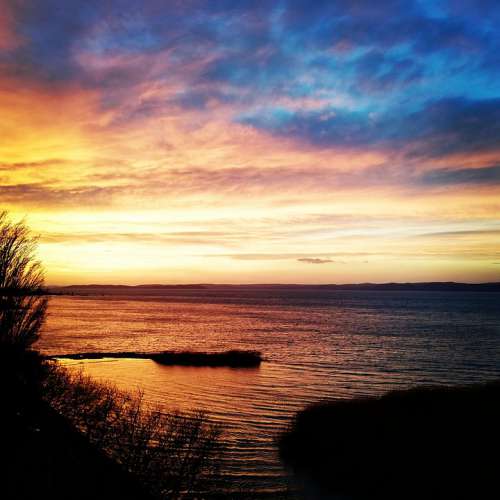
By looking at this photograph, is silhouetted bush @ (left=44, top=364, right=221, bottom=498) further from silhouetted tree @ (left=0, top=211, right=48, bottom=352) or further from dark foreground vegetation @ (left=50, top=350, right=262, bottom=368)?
dark foreground vegetation @ (left=50, top=350, right=262, bottom=368)

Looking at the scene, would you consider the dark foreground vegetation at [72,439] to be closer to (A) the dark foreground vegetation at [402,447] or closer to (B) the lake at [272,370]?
(B) the lake at [272,370]

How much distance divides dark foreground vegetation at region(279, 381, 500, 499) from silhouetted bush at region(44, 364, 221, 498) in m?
4.71

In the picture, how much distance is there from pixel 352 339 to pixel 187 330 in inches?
1634

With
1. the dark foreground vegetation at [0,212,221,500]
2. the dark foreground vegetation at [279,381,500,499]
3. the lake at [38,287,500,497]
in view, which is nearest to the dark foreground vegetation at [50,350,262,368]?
the lake at [38,287,500,497]

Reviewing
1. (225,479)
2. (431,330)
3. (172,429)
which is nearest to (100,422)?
(172,429)

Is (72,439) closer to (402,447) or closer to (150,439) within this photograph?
(150,439)

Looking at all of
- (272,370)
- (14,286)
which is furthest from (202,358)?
(14,286)

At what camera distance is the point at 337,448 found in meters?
22.7

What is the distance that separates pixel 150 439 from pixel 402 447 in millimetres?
12737

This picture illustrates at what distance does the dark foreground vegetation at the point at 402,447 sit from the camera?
60.9ft

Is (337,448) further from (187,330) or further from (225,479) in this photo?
(187,330)

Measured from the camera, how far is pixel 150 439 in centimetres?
2317

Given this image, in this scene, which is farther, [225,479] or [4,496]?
[225,479]

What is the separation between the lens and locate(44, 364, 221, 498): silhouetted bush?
18.3m
